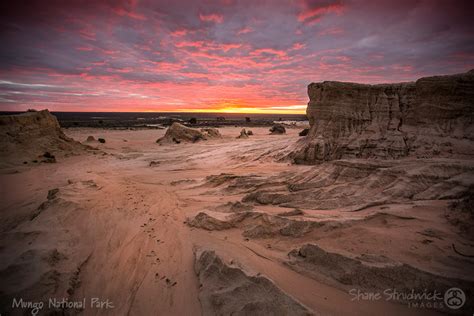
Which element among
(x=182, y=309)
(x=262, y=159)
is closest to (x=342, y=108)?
(x=262, y=159)

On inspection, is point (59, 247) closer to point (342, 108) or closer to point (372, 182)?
point (372, 182)

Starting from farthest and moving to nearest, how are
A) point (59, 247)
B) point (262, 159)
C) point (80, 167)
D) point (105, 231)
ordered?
point (80, 167) < point (262, 159) < point (105, 231) < point (59, 247)

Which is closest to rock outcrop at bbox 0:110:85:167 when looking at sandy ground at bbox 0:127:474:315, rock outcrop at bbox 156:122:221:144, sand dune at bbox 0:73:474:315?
sand dune at bbox 0:73:474:315

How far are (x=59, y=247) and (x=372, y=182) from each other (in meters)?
5.84

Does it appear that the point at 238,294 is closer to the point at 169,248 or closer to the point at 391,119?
the point at 169,248

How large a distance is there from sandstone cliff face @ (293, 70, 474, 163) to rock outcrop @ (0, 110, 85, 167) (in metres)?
12.8

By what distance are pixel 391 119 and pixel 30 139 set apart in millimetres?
16699

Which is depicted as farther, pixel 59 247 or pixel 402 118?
pixel 402 118

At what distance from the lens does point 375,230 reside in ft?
11.3

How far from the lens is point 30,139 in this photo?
12.5 metres

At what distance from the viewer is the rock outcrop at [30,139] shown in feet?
37.4

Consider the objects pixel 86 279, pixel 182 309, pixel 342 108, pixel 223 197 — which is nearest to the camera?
pixel 182 309

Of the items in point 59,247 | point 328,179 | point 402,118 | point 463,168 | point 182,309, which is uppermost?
point 402,118

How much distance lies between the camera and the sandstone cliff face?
6.62m
